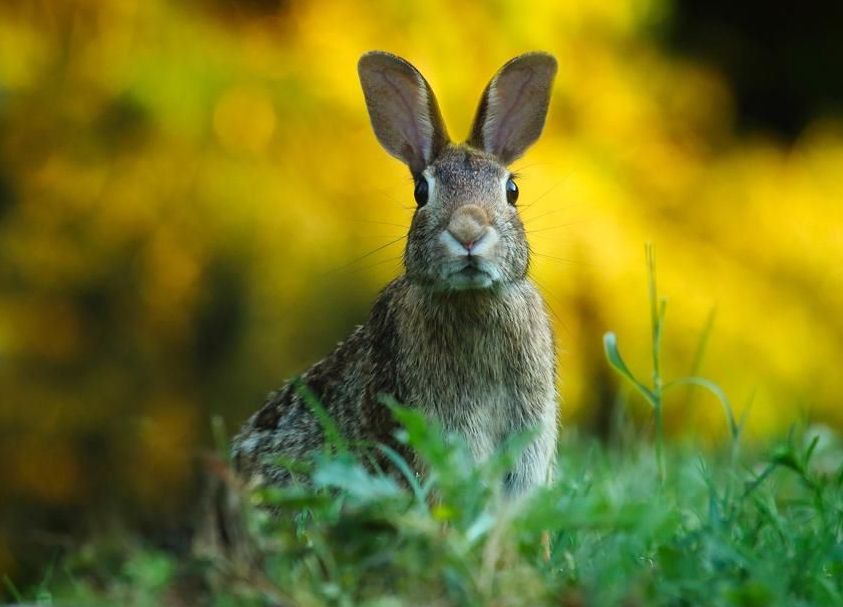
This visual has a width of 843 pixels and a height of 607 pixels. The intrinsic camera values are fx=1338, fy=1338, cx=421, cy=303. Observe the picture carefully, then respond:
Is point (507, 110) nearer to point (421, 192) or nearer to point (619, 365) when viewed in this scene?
point (421, 192)

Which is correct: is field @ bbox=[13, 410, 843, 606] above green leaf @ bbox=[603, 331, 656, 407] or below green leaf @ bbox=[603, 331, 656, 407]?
below

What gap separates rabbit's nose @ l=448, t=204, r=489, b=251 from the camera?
3354 millimetres

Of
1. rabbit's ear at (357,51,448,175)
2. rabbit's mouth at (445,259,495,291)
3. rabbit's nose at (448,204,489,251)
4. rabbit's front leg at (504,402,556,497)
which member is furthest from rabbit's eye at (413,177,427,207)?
rabbit's front leg at (504,402,556,497)

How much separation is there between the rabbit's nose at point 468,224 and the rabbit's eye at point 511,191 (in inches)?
11.7

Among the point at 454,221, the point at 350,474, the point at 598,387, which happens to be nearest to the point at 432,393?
the point at 454,221

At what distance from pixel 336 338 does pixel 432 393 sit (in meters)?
3.10

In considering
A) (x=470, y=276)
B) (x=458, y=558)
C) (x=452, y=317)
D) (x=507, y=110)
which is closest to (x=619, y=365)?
(x=470, y=276)

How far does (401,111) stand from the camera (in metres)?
3.93

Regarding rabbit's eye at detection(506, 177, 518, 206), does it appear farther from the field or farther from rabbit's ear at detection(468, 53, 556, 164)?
the field

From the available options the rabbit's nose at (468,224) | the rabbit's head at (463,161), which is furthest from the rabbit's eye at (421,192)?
the rabbit's nose at (468,224)

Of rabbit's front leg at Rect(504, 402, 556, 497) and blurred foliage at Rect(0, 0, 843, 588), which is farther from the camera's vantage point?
blurred foliage at Rect(0, 0, 843, 588)

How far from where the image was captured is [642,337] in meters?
6.68

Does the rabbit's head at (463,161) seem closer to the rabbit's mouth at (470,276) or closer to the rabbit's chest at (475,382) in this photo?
the rabbit's mouth at (470,276)

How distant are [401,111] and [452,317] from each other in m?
0.71
